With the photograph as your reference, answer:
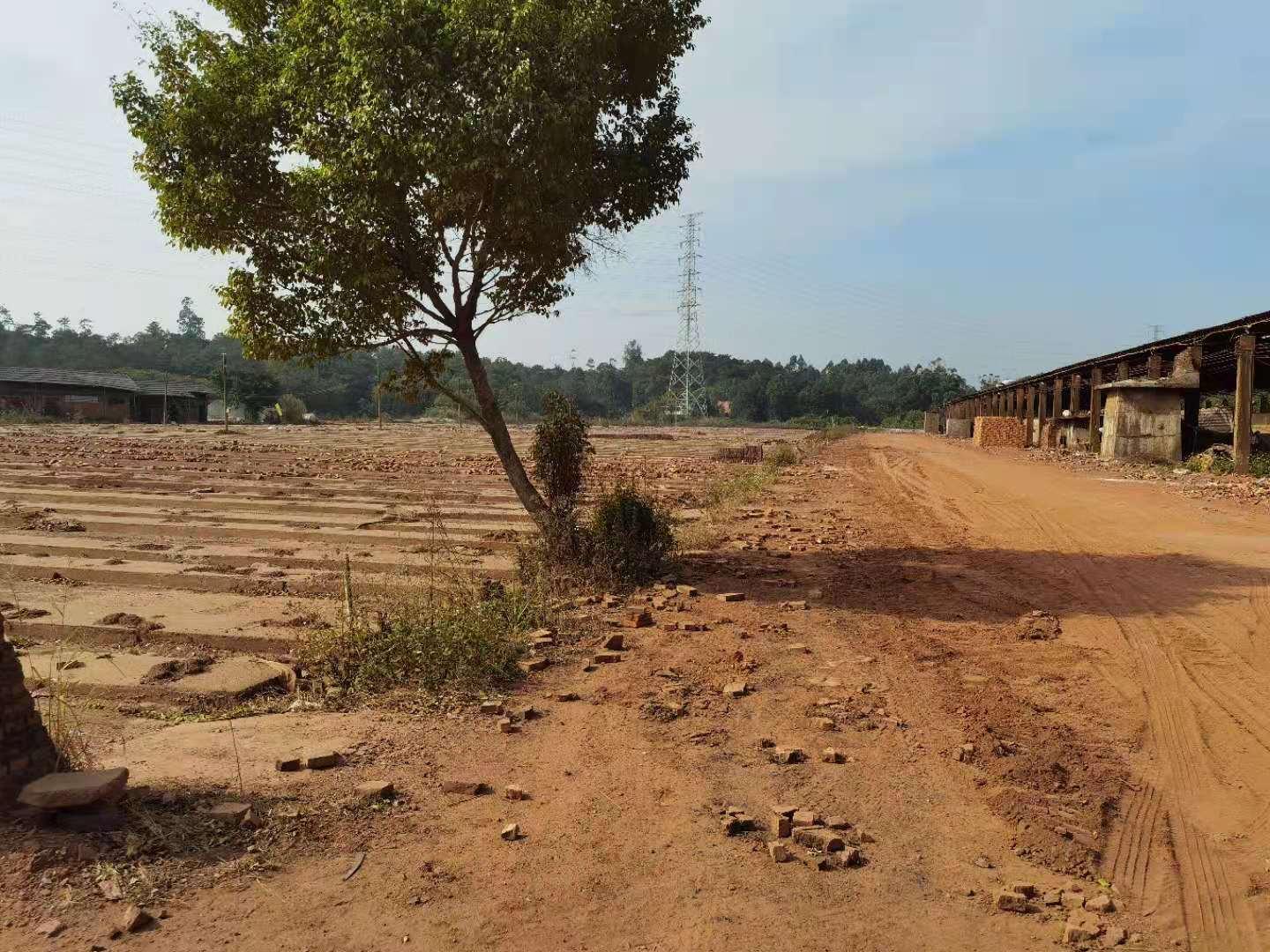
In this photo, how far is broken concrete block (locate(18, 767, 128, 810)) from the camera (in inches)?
134

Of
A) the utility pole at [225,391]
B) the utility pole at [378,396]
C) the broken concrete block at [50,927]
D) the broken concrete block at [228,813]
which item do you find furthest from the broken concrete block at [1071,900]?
the utility pole at [225,391]

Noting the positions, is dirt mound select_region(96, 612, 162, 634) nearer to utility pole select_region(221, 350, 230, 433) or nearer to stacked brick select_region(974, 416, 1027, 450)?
stacked brick select_region(974, 416, 1027, 450)

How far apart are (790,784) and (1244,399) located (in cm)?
1880

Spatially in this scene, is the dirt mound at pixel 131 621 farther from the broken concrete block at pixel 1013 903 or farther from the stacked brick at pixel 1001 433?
the stacked brick at pixel 1001 433

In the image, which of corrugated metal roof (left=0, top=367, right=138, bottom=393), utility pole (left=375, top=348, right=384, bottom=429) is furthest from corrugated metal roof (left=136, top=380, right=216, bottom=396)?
utility pole (left=375, top=348, right=384, bottom=429)

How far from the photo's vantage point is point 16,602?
7695 mm

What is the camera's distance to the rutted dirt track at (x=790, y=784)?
3.12 metres

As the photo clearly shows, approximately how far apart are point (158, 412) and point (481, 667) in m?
58.5

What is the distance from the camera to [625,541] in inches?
335

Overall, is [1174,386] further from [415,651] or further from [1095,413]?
[415,651]

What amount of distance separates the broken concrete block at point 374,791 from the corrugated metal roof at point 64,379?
5796 centimetres

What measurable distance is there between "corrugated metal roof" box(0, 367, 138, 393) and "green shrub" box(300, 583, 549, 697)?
5549cm

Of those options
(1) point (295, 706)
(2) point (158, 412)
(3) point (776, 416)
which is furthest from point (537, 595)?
(3) point (776, 416)

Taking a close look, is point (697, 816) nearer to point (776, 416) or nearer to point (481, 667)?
point (481, 667)
